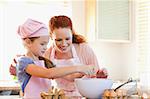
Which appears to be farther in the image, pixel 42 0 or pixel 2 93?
pixel 42 0

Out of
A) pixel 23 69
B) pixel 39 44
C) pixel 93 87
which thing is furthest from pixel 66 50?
pixel 93 87

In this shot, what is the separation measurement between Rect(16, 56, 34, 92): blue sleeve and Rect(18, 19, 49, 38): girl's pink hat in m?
0.13

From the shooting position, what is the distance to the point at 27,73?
1.66 meters

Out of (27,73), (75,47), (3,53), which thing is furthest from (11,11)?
(27,73)

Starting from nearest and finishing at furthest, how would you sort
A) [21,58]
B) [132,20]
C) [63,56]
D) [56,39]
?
[21,58] < [56,39] < [63,56] < [132,20]

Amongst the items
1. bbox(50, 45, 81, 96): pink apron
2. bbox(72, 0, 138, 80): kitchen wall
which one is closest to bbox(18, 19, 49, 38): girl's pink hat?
bbox(50, 45, 81, 96): pink apron

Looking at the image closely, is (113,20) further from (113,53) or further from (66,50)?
(66,50)

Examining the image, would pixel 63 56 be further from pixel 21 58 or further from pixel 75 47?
pixel 21 58

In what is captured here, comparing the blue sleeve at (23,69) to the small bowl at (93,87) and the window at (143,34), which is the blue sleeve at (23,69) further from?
the window at (143,34)

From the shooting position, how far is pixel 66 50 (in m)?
1.87

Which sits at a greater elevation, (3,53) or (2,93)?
(3,53)

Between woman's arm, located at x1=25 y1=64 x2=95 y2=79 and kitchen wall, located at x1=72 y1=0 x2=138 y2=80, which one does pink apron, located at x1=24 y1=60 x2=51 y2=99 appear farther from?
kitchen wall, located at x1=72 y1=0 x2=138 y2=80

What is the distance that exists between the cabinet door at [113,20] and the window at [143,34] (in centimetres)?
13

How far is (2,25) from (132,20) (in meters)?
1.49
